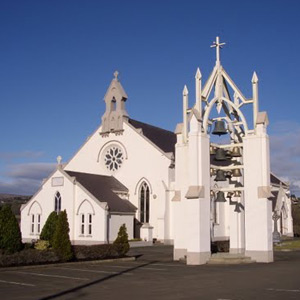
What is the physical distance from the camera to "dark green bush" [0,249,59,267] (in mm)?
22094

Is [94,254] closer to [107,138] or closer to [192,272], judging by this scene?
[192,272]

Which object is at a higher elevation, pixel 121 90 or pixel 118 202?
pixel 121 90

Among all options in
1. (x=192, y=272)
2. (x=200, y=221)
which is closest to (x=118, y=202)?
(x=200, y=221)

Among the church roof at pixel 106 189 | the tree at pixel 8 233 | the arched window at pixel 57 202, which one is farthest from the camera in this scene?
the arched window at pixel 57 202

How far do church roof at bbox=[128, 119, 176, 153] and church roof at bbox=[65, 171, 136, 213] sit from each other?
5629 millimetres

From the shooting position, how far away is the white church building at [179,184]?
2414cm

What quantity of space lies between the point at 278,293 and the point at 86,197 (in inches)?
1263

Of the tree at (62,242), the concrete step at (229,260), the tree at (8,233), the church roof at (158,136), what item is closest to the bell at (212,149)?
the concrete step at (229,260)

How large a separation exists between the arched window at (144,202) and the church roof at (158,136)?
4222 mm

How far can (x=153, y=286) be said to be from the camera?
15.2 metres

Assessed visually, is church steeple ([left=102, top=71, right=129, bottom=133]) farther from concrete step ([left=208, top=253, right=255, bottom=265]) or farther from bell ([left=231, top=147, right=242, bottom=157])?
concrete step ([left=208, top=253, right=255, bottom=265])

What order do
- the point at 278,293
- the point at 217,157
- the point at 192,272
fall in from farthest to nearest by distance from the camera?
the point at 217,157, the point at 192,272, the point at 278,293

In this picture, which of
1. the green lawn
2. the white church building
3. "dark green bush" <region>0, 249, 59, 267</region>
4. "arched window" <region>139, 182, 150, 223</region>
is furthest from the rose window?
"dark green bush" <region>0, 249, 59, 267</region>

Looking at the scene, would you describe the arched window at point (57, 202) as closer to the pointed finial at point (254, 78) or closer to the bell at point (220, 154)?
the bell at point (220, 154)
